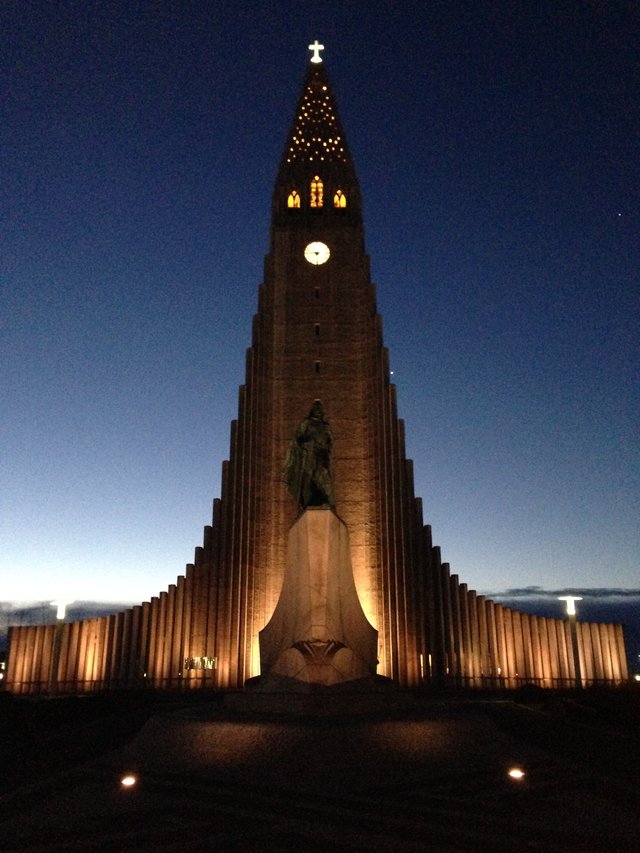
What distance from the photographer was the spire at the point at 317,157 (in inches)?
1160

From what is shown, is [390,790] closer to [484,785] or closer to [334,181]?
[484,785]

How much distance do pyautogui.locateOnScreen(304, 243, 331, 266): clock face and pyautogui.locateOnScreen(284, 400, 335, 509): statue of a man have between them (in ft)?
48.8

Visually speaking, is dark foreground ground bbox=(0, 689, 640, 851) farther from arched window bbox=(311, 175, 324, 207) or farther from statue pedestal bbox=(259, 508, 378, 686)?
arched window bbox=(311, 175, 324, 207)

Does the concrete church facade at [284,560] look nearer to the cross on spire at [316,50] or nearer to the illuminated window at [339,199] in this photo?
the illuminated window at [339,199]

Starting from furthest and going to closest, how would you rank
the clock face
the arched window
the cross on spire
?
the cross on spire < the arched window < the clock face

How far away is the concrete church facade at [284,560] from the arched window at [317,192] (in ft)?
3.21

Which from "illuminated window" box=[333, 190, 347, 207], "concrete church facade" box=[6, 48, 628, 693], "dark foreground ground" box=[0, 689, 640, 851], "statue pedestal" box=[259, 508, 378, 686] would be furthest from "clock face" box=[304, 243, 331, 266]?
"dark foreground ground" box=[0, 689, 640, 851]

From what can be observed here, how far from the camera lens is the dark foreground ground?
5.97m

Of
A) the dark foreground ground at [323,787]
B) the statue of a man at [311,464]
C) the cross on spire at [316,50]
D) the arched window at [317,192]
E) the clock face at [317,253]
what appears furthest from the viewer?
the cross on spire at [316,50]

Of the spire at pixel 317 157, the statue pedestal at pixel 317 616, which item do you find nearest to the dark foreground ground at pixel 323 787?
the statue pedestal at pixel 317 616

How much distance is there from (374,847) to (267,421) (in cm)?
2111

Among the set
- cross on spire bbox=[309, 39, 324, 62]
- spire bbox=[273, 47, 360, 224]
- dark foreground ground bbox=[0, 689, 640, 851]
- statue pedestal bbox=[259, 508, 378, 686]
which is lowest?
dark foreground ground bbox=[0, 689, 640, 851]

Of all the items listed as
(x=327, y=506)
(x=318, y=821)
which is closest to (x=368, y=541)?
(x=327, y=506)

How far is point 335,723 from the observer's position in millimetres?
9156
